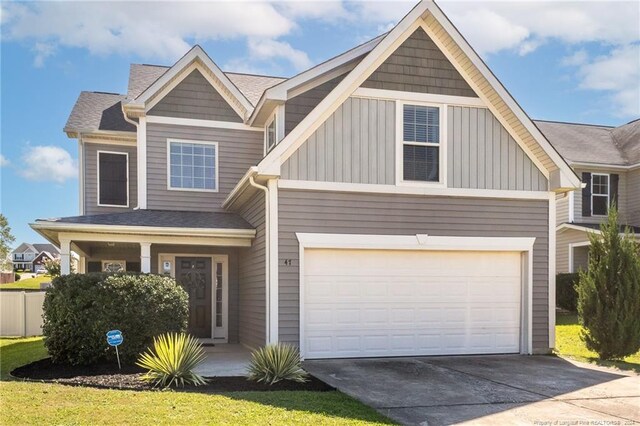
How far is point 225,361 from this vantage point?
11242 mm

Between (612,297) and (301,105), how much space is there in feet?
24.6

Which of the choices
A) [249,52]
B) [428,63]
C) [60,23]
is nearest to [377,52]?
[428,63]

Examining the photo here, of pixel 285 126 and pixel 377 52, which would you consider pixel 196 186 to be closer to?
pixel 285 126

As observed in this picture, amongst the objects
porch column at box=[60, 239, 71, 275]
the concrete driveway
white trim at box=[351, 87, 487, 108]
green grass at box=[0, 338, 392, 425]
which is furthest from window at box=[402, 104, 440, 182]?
porch column at box=[60, 239, 71, 275]

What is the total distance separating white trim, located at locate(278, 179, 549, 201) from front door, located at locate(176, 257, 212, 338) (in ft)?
16.6

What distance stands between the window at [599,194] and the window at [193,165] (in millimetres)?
15658

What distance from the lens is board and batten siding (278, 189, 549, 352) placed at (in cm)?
1100

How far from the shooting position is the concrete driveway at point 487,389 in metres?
7.11

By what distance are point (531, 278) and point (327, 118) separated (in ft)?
17.8

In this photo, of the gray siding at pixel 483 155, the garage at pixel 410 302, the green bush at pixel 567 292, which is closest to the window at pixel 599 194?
the green bush at pixel 567 292

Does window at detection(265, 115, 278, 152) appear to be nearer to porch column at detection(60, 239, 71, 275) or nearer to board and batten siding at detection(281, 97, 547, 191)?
board and batten siding at detection(281, 97, 547, 191)

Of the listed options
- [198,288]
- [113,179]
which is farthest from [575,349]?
[113,179]

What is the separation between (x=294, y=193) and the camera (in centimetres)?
1108

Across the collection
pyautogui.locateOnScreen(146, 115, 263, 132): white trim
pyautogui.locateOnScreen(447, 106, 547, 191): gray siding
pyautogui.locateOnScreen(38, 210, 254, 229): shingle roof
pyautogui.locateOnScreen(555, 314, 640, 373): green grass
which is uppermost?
pyautogui.locateOnScreen(146, 115, 263, 132): white trim
